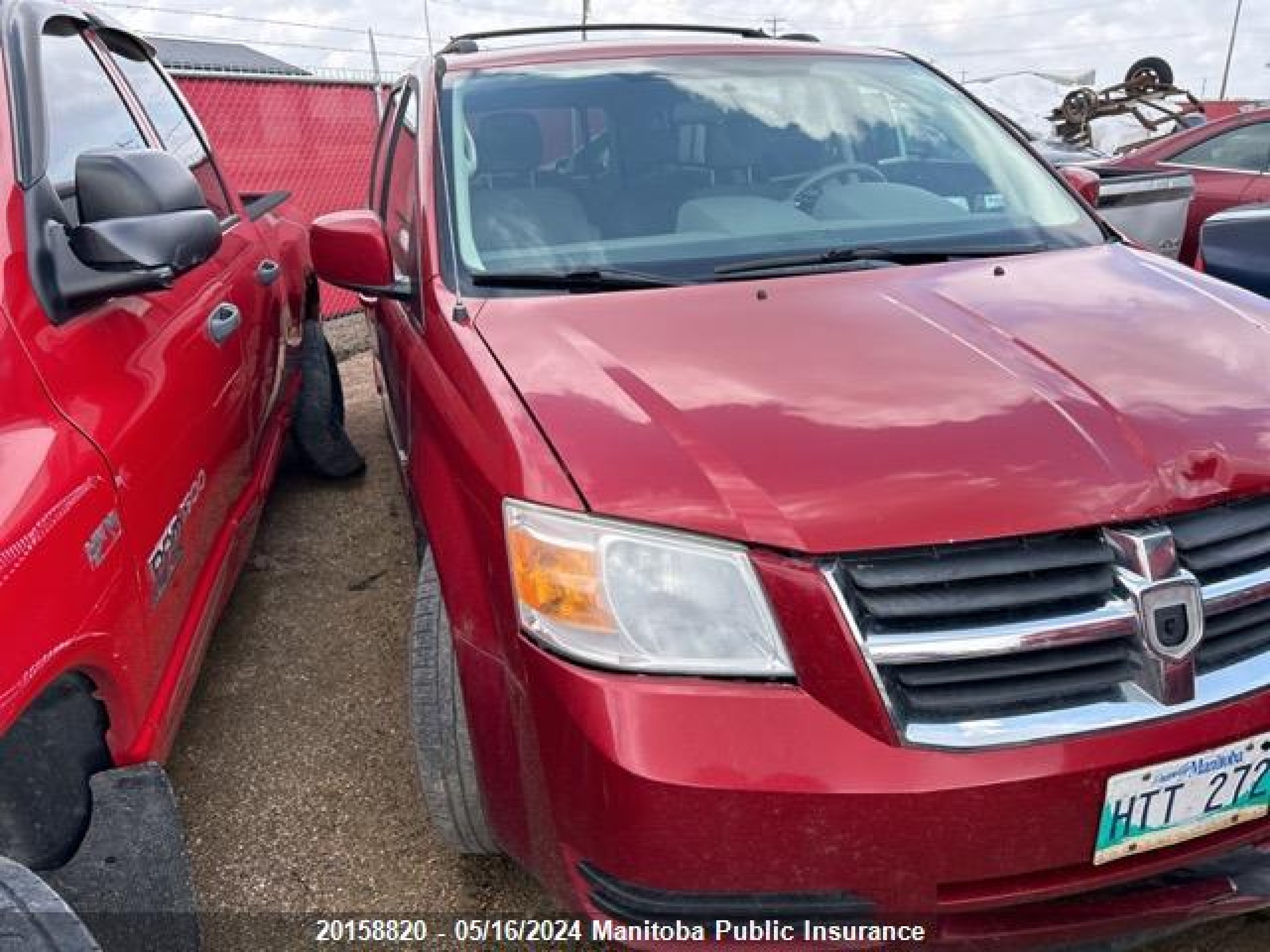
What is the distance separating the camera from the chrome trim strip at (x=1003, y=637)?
53.7 inches

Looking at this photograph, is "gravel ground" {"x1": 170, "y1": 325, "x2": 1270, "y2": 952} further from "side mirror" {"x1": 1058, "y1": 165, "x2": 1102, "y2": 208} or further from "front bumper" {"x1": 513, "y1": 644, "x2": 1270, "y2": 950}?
"side mirror" {"x1": 1058, "y1": 165, "x2": 1102, "y2": 208}

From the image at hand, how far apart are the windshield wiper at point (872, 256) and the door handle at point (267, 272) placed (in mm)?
1902

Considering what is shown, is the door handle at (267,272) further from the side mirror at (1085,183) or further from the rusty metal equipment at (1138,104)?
the rusty metal equipment at (1138,104)

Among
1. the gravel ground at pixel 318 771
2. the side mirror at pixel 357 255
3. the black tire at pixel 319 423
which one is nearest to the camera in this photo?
the gravel ground at pixel 318 771

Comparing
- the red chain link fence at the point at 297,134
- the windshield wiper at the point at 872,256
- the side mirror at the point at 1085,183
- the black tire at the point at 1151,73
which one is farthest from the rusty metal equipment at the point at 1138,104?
the windshield wiper at the point at 872,256

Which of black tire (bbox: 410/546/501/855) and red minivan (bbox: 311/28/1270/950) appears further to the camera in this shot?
black tire (bbox: 410/546/501/855)

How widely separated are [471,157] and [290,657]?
1607mm

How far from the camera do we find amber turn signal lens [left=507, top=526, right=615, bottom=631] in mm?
1426

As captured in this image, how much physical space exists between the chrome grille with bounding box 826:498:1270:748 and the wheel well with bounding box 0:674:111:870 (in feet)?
4.02

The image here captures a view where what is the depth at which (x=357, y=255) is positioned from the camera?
→ 2379 mm

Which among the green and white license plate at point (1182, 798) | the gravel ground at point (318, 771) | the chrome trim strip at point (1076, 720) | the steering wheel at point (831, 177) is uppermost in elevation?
the steering wheel at point (831, 177)

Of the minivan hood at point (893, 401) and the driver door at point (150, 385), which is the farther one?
the driver door at point (150, 385)

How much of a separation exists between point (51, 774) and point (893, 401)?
4.79 feet

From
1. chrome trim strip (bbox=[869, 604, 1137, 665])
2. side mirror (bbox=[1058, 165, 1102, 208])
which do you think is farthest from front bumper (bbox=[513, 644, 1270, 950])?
side mirror (bbox=[1058, 165, 1102, 208])
